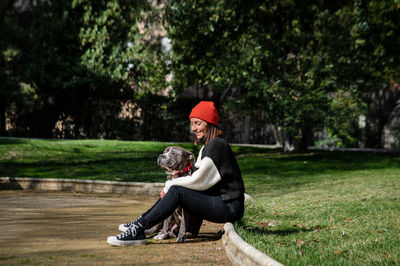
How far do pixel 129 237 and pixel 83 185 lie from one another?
603 centimetres

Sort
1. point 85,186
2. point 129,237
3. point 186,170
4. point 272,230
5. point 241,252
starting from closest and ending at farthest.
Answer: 1. point 241,252
2. point 129,237
3. point 186,170
4. point 272,230
5. point 85,186

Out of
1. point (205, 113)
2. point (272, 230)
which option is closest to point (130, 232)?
point (205, 113)

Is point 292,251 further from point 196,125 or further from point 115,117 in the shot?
point 115,117

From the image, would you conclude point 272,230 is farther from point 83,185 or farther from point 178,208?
point 83,185

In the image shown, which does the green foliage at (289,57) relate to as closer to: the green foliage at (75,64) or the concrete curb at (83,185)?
the green foliage at (75,64)

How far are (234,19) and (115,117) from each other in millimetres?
8272

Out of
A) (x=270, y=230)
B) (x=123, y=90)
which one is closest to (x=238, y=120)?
(x=123, y=90)

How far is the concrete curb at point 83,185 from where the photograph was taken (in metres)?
A: 10.3

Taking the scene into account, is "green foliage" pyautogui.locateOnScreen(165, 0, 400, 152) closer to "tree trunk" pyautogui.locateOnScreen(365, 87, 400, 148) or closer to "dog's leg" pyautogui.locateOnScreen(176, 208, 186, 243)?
"tree trunk" pyautogui.locateOnScreen(365, 87, 400, 148)

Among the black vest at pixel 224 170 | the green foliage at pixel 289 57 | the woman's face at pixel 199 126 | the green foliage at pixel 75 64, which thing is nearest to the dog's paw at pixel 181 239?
the black vest at pixel 224 170

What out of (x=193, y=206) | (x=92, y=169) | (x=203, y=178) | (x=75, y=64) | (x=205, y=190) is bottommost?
→ (x=92, y=169)

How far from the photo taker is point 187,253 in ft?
16.3

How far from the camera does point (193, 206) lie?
523 centimetres

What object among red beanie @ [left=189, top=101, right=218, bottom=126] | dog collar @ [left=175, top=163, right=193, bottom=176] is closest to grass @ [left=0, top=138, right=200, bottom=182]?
dog collar @ [left=175, top=163, right=193, bottom=176]
